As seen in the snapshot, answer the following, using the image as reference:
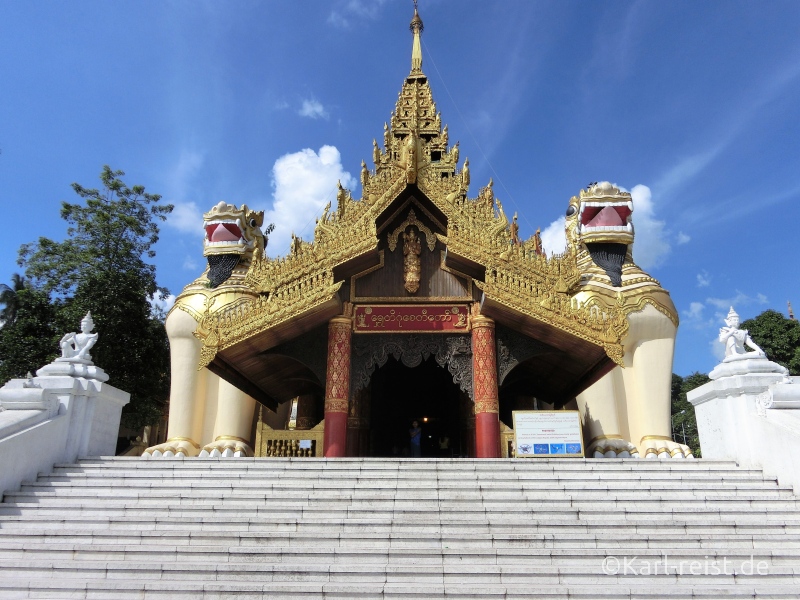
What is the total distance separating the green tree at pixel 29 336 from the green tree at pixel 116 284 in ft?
1.59

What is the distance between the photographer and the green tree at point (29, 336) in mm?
17227

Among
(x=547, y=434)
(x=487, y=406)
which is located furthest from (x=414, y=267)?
(x=547, y=434)

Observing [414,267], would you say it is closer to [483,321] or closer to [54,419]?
[483,321]

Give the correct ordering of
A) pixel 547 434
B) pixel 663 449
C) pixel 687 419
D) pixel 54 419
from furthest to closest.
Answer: pixel 687 419, pixel 663 449, pixel 547 434, pixel 54 419

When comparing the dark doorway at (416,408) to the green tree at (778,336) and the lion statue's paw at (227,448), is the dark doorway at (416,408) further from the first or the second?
the green tree at (778,336)

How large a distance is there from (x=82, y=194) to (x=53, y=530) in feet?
60.4

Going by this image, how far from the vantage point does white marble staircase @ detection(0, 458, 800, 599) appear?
5.02 meters

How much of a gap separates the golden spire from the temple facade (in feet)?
33.0

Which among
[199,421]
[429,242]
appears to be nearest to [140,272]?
[199,421]

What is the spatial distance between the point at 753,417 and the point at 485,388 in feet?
14.7

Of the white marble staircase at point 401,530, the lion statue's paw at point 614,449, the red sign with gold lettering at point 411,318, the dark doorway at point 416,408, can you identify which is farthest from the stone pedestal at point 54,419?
the lion statue's paw at point 614,449

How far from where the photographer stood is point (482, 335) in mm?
11102

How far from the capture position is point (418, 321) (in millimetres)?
11484

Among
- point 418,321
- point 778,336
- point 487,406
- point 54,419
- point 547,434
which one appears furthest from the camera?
point 778,336
